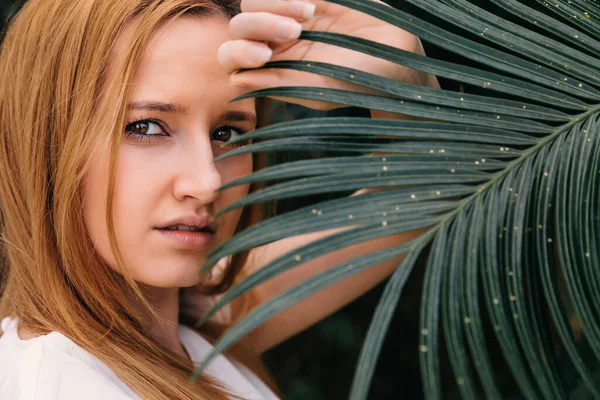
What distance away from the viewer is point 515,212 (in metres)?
0.76

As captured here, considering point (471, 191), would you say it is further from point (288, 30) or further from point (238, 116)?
point (238, 116)

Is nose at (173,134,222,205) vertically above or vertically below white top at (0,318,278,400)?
above

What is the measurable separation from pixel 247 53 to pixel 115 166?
0.34 metres

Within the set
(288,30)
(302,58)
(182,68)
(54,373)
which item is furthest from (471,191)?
(54,373)

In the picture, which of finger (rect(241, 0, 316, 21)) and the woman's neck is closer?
finger (rect(241, 0, 316, 21))

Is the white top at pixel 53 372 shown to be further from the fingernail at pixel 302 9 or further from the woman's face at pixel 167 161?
the fingernail at pixel 302 9

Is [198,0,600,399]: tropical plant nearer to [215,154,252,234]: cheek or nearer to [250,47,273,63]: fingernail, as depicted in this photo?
[250,47,273,63]: fingernail

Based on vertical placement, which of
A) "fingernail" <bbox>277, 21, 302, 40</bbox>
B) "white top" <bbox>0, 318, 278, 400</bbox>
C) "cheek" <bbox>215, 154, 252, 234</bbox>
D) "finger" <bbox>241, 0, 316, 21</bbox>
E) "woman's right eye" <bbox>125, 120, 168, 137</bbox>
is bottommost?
"white top" <bbox>0, 318, 278, 400</bbox>

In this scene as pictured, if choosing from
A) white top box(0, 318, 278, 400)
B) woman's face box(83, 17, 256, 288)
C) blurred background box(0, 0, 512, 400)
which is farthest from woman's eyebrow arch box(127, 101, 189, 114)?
blurred background box(0, 0, 512, 400)

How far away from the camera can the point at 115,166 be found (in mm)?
1056

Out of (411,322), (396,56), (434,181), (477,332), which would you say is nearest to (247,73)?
(396,56)

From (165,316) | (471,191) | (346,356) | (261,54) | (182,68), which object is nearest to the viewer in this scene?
(471,191)

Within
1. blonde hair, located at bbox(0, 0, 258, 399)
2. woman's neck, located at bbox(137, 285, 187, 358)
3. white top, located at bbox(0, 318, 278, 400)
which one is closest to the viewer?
A: white top, located at bbox(0, 318, 278, 400)

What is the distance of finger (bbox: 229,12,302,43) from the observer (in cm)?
84
